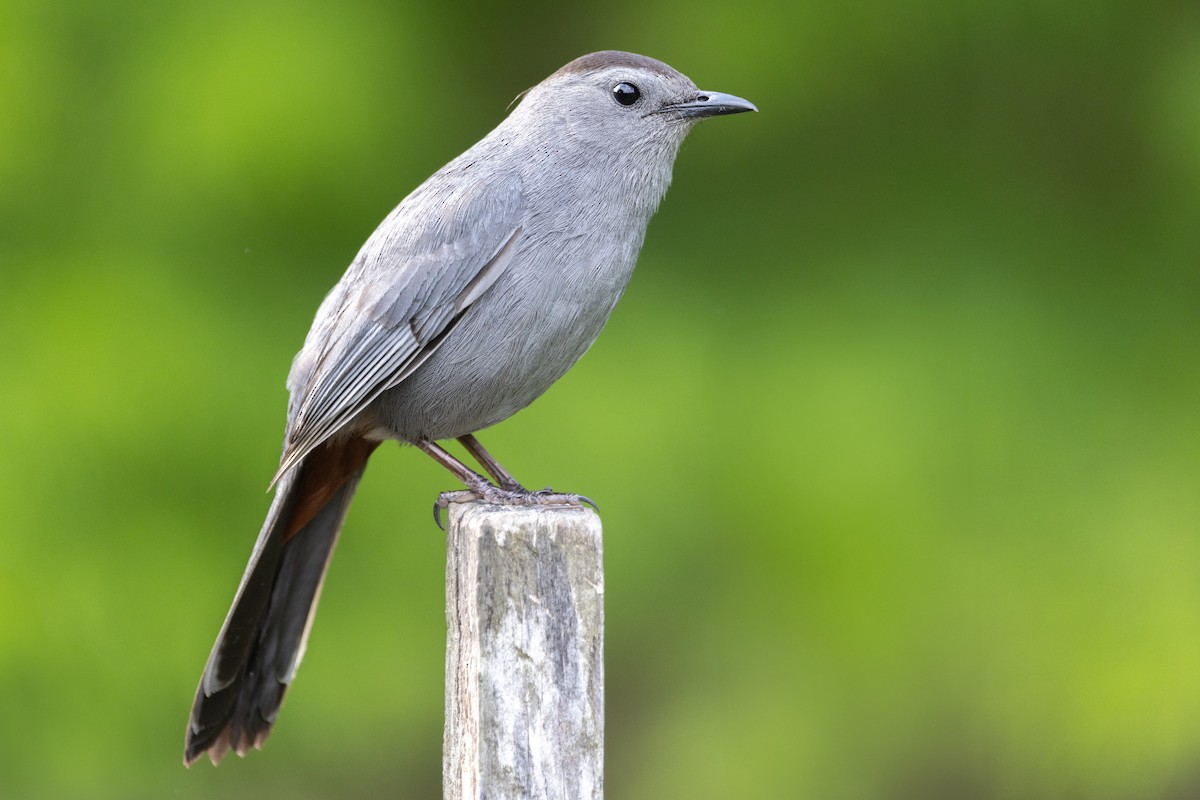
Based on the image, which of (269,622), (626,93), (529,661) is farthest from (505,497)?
(626,93)

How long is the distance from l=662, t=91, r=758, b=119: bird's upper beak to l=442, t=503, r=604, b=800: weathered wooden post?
1480 mm

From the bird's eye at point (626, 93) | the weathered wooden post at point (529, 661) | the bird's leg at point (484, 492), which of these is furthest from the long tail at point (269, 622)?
the bird's eye at point (626, 93)

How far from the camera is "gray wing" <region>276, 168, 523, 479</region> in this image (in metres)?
3.49

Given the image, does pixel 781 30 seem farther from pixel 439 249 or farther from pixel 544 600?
pixel 544 600

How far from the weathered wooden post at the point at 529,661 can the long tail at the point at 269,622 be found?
1.06 meters

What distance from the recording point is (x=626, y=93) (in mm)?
3779

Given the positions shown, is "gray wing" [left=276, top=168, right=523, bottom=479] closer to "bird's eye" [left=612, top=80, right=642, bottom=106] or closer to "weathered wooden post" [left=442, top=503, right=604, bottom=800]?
"bird's eye" [left=612, top=80, right=642, bottom=106]

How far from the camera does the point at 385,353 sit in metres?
3.52

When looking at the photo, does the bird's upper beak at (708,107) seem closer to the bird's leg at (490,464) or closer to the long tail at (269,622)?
the bird's leg at (490,464)

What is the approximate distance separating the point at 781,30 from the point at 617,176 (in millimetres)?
1503

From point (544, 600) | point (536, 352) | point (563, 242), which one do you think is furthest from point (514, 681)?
point (563, 242)

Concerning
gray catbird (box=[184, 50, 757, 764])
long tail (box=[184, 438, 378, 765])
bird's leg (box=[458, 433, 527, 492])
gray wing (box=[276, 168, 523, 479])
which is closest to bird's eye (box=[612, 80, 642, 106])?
gray catbird (box=[184, 50, 757, 764])

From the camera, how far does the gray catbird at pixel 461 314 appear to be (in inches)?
137

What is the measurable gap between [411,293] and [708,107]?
38.8 inches
